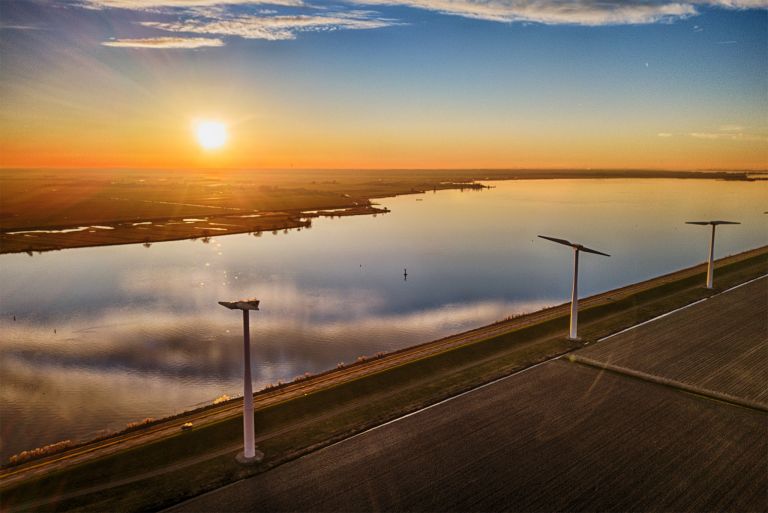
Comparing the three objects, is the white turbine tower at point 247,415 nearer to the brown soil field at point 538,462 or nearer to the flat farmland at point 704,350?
the brown soil field at point 538,462

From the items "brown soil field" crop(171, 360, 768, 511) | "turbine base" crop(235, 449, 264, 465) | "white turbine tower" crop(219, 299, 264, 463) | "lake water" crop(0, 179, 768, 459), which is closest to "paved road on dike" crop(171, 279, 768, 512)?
"brown soil field" crop(171, 360, 768, 511)

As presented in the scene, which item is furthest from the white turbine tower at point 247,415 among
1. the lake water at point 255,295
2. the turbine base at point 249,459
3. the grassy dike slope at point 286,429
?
the lake water at point 255,295

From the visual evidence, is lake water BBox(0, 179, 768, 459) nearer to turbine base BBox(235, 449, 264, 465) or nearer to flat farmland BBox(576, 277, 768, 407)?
turbine base BBox(235, 449, 264, 465)

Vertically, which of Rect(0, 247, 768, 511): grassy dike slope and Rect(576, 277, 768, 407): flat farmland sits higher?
Rect(576, 277, 768, 407): flat farmland

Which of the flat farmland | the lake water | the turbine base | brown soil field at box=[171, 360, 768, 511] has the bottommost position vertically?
the lake water

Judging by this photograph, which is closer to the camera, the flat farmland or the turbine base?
the turbine base

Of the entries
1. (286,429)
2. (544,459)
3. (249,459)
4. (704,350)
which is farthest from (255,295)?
(704,350)
